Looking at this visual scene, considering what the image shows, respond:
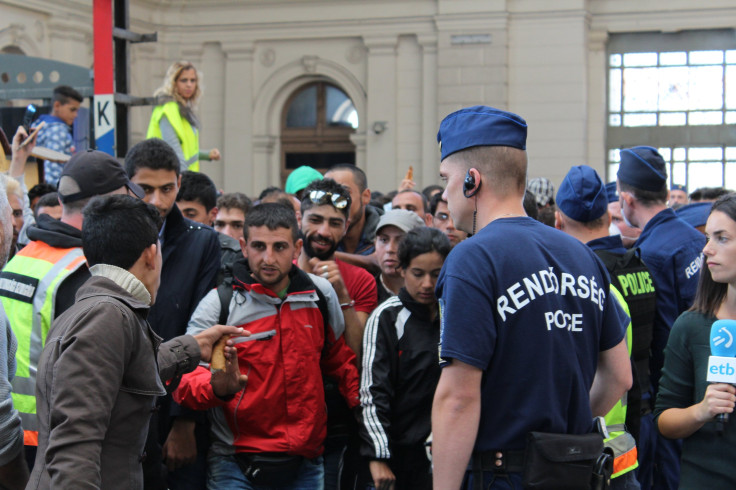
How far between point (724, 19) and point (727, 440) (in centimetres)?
1479

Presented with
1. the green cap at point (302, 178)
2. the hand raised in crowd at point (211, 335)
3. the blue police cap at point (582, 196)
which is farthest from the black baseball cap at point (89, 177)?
the green cap at point (302, 178)

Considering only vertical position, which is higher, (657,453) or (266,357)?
(266,357)

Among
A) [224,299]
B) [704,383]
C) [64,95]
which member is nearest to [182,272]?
[224,299]

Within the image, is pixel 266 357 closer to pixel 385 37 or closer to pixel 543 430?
pixel 543 430

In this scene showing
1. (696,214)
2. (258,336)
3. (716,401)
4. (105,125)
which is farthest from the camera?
(696,214)

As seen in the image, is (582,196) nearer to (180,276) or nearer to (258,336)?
(258,336)

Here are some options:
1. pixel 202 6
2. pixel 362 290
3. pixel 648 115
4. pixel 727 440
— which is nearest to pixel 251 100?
pixel 202 6

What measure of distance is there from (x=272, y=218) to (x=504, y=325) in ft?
5.78

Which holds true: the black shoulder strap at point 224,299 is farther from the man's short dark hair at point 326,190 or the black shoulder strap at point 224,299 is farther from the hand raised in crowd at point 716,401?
the hand raised in crowd at point 716,401

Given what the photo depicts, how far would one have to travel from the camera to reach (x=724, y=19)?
16.3 metres

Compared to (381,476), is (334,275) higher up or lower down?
higher up

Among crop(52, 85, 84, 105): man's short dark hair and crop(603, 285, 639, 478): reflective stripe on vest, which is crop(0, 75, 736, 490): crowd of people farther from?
crop(52, 85, 84, 105): man's short dark hair

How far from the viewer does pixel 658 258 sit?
4859 millimetres

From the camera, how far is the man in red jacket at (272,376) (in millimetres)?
3898
